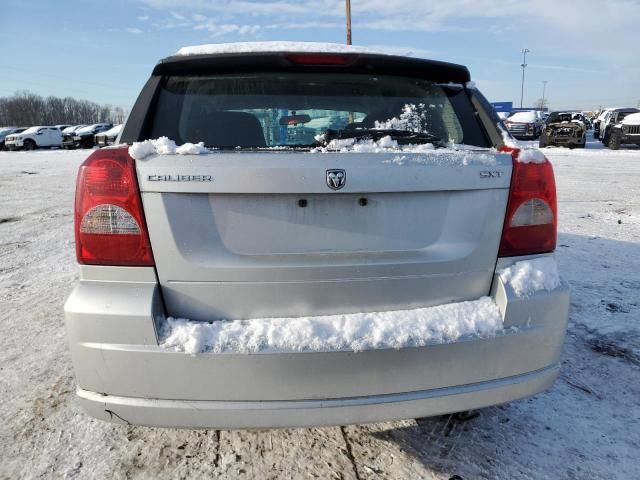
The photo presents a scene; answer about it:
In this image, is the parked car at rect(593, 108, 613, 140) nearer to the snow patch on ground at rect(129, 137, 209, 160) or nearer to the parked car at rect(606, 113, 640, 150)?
the parked car at rect(606, 113, 640, 150)

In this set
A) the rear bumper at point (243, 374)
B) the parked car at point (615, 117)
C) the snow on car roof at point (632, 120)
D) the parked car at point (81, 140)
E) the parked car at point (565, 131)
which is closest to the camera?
the rear bumper at point (243, 374)

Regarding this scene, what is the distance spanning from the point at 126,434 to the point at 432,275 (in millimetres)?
1642

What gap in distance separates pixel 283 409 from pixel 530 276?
106 centimetres

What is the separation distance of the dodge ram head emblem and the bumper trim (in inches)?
30.2

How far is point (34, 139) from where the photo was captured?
106 ft

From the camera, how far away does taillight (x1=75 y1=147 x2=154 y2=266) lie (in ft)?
5.29

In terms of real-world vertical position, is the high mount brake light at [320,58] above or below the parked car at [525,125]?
above

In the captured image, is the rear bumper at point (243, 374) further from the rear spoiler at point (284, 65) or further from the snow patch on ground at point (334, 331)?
the rear spoiler at point (284, 65)

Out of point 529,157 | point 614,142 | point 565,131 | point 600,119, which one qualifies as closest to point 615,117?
point 614,142

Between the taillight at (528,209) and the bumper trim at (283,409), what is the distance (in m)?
0.55

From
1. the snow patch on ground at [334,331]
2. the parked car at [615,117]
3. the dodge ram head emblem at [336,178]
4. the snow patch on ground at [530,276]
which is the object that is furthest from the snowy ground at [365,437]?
the parked car at [615,117]

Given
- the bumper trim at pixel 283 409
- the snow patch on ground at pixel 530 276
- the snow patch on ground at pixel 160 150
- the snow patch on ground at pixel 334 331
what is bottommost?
the bumper trim at pixel 283 409

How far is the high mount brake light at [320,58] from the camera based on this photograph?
1.89 metres

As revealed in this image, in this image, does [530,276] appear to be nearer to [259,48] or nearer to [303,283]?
[303,283]
